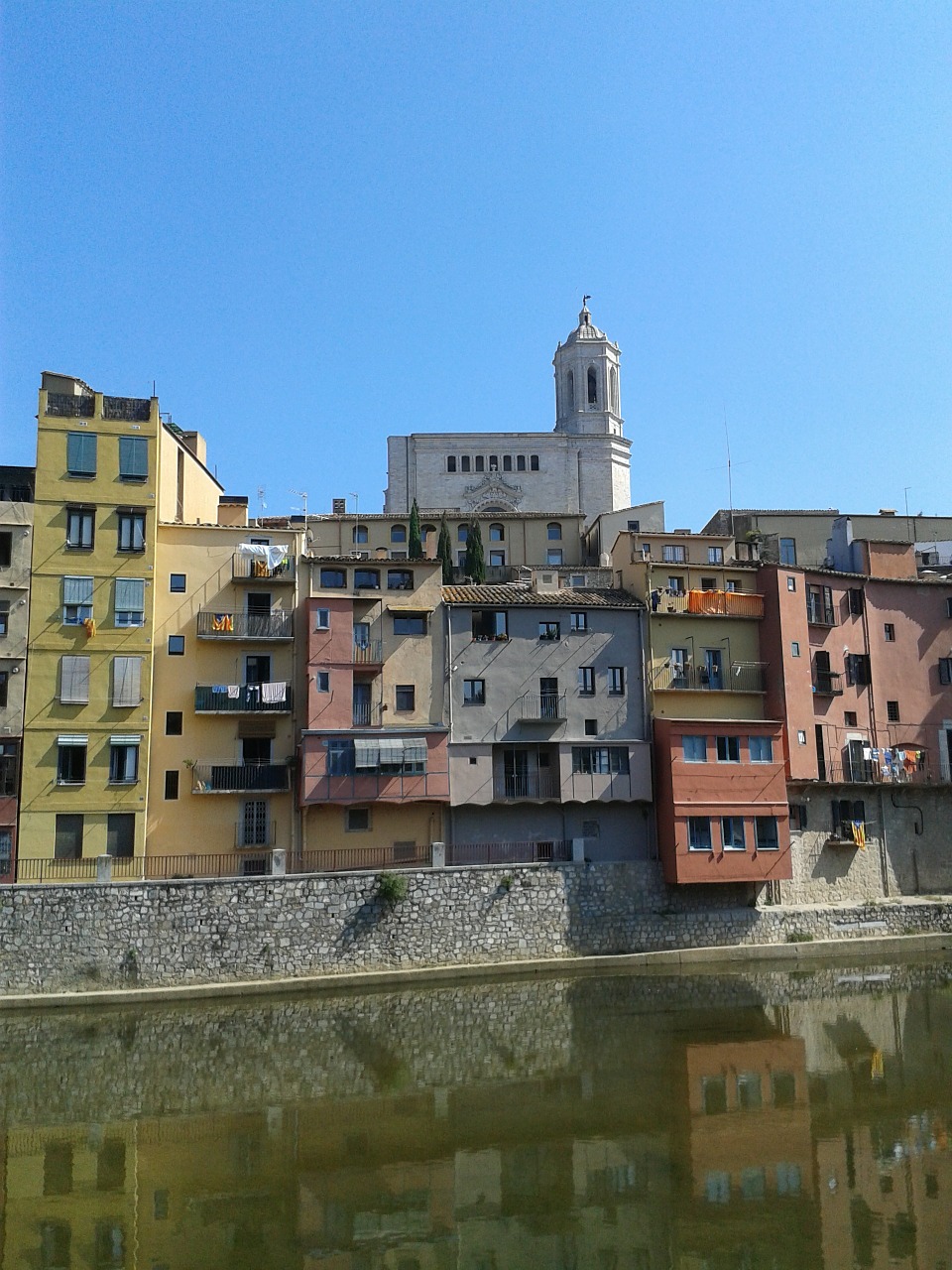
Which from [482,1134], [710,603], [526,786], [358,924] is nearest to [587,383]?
[710,603]

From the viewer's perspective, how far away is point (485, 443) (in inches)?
3888

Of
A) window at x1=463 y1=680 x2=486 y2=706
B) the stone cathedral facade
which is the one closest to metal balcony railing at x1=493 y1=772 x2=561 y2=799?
window at x1=463 y1=680 x2=486 y2=706

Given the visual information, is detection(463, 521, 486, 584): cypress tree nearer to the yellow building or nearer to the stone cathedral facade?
the yellow building

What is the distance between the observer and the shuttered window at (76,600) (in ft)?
131

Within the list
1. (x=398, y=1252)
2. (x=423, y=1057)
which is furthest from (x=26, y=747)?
(x=398, y=1252)

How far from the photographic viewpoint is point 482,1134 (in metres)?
22.5

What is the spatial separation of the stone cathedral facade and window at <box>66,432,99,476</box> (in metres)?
53.2

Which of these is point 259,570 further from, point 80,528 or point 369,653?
point 80,528

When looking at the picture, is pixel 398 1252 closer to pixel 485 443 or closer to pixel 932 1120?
pixel 932 1120

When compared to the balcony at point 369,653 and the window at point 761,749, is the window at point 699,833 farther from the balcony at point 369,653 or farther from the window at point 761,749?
the balcony at point 369,653

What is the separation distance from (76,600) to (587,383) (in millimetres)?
79727

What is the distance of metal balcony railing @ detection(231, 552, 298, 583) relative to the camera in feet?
139

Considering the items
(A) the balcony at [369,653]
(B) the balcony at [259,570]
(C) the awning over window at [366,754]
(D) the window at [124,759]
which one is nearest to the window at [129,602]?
(B) the balcony at [259,570]

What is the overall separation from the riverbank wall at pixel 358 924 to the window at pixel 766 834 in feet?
7.11
